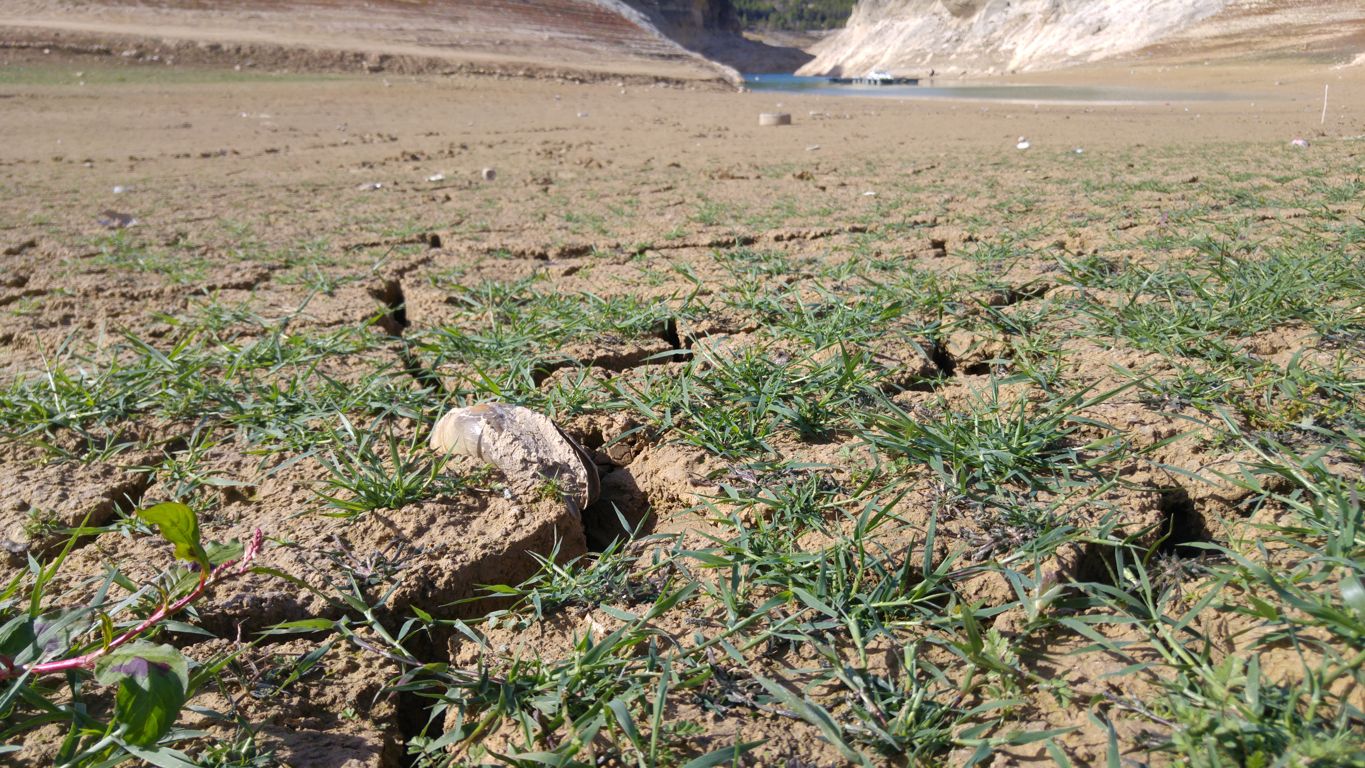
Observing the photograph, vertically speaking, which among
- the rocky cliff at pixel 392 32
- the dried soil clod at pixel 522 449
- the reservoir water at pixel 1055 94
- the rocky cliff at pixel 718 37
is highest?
the rocky cliff at pixel 718 37

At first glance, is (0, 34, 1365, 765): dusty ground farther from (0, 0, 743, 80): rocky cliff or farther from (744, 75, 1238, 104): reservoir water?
(0, 0, 743, 80): rocky cliff

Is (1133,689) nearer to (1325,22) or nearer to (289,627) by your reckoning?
(289,627)

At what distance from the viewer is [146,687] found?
0.88 meters

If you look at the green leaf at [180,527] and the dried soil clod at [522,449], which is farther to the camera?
the dried soil clod at [522,449]

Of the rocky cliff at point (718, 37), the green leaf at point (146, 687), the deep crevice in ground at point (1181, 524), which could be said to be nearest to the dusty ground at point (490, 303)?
the deep crevice in ground at point (1181, 524)

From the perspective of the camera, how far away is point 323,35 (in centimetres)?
2042

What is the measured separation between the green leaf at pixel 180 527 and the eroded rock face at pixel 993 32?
32.1 meters

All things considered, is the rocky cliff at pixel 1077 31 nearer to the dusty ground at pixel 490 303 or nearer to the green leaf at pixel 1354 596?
the dusty ground at pixel 490 303

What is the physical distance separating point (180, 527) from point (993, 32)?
135 feet

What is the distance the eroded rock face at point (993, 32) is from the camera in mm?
27078

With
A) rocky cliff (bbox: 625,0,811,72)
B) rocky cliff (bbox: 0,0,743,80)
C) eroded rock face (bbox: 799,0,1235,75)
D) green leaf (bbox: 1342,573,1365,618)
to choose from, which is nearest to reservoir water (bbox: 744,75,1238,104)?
rocky cliff (bbox: 0,0,743,80)

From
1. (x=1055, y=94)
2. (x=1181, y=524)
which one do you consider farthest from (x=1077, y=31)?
(x=1181, y=524)

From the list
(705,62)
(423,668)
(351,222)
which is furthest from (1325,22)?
(423,668)

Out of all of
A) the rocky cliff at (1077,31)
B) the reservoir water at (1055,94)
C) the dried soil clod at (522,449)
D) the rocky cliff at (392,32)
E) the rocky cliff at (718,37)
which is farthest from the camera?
the rocky cliff at (718,37)
